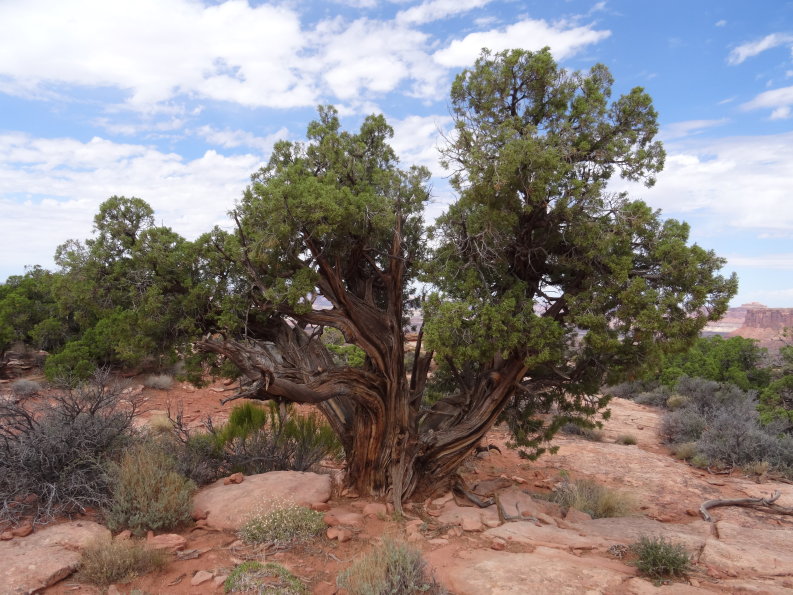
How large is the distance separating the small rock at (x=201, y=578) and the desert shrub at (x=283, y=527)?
34.0 inches

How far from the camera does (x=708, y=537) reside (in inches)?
255

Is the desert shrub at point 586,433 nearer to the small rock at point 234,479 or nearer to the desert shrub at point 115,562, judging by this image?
the small rock at point 234,479

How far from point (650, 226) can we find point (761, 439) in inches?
356

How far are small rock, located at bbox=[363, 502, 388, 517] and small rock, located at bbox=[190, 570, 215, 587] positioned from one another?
235 cm

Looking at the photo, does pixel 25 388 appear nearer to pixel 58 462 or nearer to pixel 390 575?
pixel 58 462

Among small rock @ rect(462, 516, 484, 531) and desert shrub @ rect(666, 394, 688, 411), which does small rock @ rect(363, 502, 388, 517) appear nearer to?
small rock @ rect(462, 516, 484, 531)

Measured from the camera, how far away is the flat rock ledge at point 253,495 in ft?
21.1

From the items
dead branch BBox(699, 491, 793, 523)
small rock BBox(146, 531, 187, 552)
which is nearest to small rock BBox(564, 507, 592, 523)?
dead branch BBox(699, 491, 793, 523)

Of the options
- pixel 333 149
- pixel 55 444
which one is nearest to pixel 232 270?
pixel 333 149

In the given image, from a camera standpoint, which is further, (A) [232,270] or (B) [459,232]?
(A) [232,270]

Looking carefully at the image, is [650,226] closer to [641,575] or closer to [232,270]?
[641,575]

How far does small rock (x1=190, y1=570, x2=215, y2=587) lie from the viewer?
4.81 metres

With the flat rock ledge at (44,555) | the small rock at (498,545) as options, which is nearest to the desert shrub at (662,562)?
the small rock at (498,545)

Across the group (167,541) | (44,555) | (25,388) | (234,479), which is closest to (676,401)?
(234,479)
